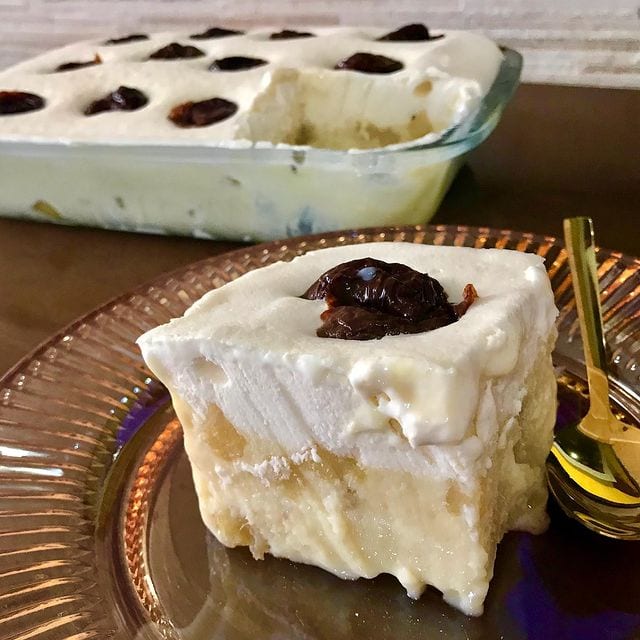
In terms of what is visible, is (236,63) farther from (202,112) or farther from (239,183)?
(239,183)

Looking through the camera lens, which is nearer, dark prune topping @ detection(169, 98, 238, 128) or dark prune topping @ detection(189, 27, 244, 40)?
dark prune topping @ detection(169, 98, 238, 128)

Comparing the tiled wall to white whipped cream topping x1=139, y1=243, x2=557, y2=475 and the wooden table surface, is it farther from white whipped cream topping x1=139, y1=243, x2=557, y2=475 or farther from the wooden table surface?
white whipped cream topping x1=139, y1=243, x2=557, y2=475

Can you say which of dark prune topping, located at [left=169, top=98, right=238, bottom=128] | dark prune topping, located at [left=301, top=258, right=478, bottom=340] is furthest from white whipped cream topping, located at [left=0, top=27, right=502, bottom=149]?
dark prune topping, located at [left=301, top=258, right=478, bottom=340]

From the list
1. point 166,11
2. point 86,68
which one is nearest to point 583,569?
point 86,68

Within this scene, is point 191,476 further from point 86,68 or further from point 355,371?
point 86,68

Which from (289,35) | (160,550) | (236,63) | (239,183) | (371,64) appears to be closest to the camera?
(160,550)

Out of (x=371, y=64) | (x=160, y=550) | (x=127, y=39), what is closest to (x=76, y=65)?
(x=127, y=39)
